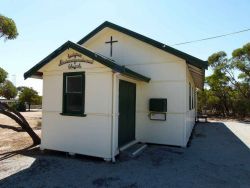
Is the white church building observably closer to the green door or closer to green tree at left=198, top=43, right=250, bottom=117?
the green door

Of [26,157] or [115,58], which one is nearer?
[26,157]

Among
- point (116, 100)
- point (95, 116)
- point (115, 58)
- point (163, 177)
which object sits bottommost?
point (163, 177)

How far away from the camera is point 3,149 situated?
789 cm

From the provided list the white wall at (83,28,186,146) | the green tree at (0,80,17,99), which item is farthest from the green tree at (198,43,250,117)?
the green tree at (0,80,17,99)

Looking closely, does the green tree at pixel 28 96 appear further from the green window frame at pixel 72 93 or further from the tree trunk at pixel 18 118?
the green window frame at pixel 72 93

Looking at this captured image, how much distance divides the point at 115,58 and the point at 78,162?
4992 mm

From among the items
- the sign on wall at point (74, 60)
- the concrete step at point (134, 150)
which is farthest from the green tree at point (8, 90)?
the concrete step at point (134, 150)

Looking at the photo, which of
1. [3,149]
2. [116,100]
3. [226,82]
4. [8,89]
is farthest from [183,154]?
[8,89]

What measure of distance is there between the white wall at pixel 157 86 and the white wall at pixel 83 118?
2589 mm

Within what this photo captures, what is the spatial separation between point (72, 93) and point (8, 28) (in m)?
4.03

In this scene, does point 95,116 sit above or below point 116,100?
below

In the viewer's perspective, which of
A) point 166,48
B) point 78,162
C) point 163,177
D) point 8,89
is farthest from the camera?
point 8,89

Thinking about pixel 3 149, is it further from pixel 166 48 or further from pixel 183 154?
pixel 166 48

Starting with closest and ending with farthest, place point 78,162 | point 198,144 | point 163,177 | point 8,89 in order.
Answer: point 163,177 < point 78,162 < point 198,144 < point 8,89
